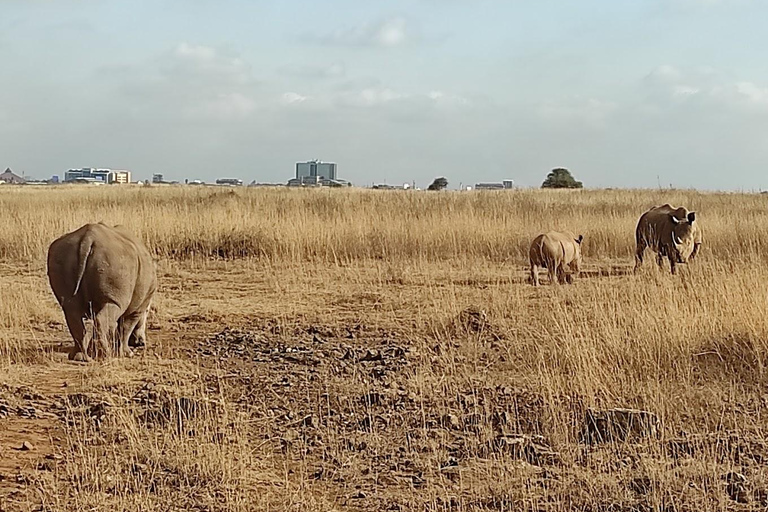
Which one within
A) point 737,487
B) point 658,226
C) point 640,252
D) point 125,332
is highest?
point 658,226

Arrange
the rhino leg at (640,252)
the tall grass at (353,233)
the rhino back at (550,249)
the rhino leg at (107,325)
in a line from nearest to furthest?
the rhino leg at (107,325) < the rhino back at (550,249) < the rhino leg at (640,252) < the tall grass at (353,233)

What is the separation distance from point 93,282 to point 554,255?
22.7 ft

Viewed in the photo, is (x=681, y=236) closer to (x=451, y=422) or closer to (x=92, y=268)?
(x=451, y=422)

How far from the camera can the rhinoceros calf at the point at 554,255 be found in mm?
11914

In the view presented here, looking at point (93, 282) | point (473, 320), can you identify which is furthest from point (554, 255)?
point (93, 282)

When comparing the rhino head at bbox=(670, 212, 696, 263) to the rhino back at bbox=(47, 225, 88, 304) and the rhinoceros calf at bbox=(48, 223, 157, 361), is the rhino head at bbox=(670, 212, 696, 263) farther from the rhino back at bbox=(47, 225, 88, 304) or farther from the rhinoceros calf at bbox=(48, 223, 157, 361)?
the rhino back at bbox=(47, 225, 88, 304)

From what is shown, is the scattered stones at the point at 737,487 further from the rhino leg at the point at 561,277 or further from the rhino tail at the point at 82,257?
the rhino leg at the point at 561,277

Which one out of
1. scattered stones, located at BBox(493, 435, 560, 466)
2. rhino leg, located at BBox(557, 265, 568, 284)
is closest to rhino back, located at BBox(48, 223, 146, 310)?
scattered stones, located at BBox(493, 435, 560, 466)

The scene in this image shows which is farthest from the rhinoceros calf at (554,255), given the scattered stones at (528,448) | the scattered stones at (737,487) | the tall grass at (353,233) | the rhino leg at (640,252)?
the scattered stones at (737,487)

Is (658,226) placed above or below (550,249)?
above

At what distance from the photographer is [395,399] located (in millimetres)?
5754

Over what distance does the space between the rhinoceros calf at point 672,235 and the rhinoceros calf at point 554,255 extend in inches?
64.9

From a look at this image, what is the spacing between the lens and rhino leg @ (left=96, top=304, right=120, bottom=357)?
6879 mm

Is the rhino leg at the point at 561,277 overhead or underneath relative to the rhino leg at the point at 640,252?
underneath
